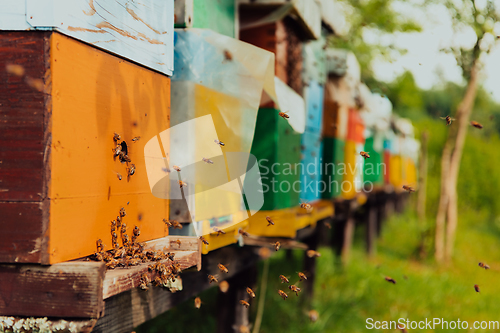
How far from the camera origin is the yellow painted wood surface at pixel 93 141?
136 cm

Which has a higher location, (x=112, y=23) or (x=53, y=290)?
(x=112, y=23)

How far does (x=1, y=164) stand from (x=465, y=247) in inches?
466

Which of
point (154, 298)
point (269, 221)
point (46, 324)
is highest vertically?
point (269, 221)

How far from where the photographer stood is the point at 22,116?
1.34 meters

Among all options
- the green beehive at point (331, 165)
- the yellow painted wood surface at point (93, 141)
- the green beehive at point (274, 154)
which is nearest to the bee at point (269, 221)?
the green beehive at point (274, 154)

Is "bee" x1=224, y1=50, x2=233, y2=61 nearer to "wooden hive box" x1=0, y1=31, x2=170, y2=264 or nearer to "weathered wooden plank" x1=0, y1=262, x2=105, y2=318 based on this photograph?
"wooden hive box" x1=0, y1=31, x2=170, y2=264

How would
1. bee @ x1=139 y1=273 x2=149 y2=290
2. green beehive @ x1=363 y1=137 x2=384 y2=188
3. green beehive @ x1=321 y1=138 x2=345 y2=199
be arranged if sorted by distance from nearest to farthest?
bee @ x1=139 y1=273 x2=149 y2=290, green beehive @ x1=321 y1=138 x2=345 y2=199, green beehive @ x1=363 y1=137 x2=384 y2=188

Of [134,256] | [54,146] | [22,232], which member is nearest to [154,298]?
[134,256]

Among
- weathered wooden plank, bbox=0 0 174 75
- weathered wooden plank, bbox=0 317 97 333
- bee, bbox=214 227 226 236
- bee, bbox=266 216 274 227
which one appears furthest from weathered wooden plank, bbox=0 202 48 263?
bee, bbox=266 216 274 227

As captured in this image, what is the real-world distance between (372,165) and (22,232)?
6.42 m

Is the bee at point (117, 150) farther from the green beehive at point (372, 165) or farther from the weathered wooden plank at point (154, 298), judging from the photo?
the green beehive at point (372, 165)

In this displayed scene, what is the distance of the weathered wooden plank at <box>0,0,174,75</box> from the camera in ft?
4.31

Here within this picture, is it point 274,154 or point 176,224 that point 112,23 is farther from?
point 274,154

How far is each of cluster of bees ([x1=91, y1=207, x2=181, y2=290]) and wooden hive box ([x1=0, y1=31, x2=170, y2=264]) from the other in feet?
0.11
